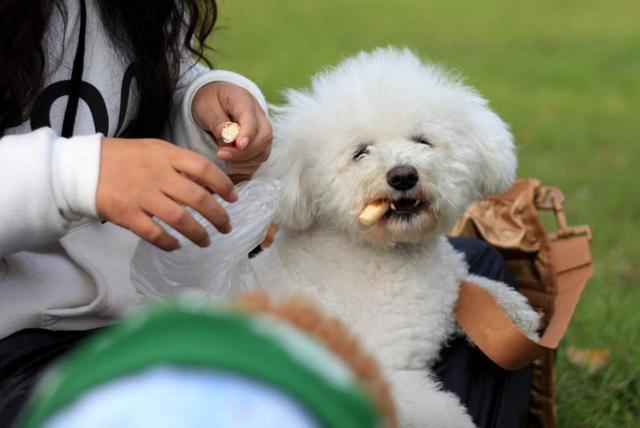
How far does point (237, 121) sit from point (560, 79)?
3767 mm

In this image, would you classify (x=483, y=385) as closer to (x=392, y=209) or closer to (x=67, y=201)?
(x=392, y=209)

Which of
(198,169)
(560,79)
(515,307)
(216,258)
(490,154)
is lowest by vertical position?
(560,79)

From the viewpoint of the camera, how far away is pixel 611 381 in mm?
2027

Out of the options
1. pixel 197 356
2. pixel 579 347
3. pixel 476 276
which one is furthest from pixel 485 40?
pixel 197 356

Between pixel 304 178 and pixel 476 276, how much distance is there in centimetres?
39

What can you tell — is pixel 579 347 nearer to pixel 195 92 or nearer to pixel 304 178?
pixel 304 178

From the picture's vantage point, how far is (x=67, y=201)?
111cm

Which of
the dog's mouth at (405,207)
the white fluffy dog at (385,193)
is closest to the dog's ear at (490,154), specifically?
the white fluffy dog at (385,193)

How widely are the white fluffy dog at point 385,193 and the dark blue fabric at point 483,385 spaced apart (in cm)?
4

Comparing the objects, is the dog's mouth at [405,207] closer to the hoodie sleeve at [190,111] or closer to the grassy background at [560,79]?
the hoodie sleeve at [190,111]

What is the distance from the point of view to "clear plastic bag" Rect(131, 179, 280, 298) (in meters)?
1.40

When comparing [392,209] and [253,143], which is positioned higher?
[253,143]

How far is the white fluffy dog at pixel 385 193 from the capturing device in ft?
4.87

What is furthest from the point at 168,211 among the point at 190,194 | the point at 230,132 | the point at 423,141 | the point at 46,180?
the point at 423,141
